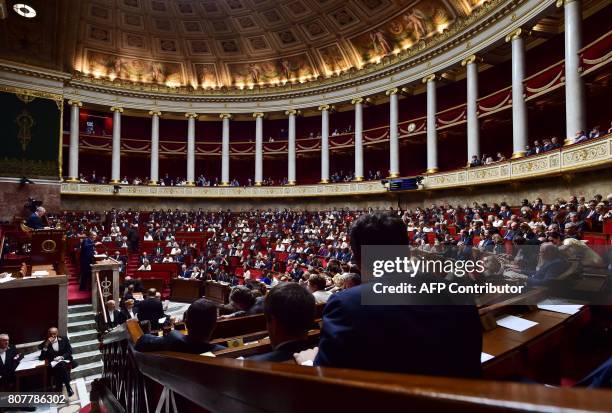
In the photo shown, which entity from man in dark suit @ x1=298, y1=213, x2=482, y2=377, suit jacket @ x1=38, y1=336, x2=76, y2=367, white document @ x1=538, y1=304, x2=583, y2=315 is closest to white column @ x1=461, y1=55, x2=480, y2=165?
white document @ x1=538, y1=304, x2=583, y2=315

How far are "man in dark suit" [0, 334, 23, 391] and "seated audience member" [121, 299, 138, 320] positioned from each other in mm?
2181

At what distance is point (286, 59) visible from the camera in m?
27.0

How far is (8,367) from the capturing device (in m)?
6.74

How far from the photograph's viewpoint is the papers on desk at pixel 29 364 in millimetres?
7009

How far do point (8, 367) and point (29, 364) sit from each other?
0.44 metres

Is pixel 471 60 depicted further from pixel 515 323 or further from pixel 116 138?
pixel 116 138

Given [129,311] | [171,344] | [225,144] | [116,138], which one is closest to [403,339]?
[171,344]

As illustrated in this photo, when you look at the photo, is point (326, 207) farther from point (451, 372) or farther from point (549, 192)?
point (451, 372)

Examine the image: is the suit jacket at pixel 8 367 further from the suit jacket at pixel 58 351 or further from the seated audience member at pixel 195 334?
the seated audience member at pixel 195 334

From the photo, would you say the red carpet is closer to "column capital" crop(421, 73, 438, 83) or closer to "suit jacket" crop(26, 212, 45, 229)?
"suit jacket" crop(26, 212, 45, 229)

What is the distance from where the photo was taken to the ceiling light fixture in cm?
1245

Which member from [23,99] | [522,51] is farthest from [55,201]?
[522,51]

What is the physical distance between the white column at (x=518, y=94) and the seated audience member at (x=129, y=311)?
15.5 m

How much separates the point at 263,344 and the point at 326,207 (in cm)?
2222
